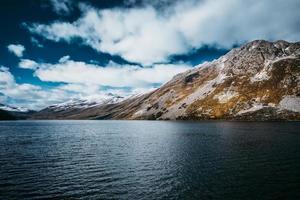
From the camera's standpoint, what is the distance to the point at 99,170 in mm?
55312

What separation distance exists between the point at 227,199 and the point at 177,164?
23494 millimetres

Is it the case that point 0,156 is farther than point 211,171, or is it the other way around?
point 0,156

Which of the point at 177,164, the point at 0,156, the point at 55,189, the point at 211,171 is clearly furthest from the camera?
the point at 0,156

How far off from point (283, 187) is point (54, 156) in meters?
52.0

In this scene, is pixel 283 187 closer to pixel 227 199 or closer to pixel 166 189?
pixel 227 199

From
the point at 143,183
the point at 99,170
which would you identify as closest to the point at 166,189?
the point at 143,183

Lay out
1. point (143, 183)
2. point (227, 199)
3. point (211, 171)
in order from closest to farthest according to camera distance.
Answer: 1. point (227, 199)
2. point (143, 183)
3. point (211, 171)

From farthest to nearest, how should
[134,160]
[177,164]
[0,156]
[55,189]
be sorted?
[0,156] → [134,160] → [177,164] → [55,189]

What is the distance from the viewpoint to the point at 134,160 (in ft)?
215

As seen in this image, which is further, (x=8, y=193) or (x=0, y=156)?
(x=0, y=156)

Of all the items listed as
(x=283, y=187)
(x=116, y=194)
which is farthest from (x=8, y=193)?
(x=283, y=187)

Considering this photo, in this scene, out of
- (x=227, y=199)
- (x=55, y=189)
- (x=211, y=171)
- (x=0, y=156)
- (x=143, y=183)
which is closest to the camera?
(x=227, y=199)

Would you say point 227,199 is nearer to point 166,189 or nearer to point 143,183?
point 166,189

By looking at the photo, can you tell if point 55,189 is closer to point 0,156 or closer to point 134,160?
point 134,160
